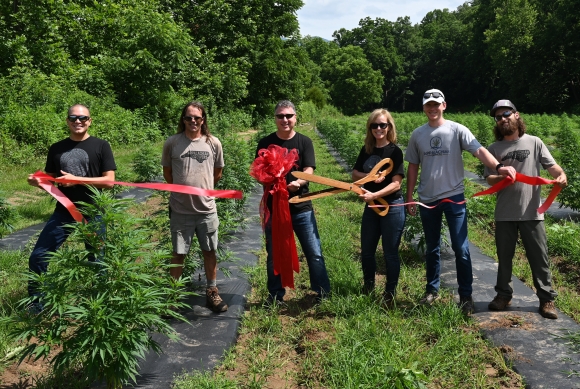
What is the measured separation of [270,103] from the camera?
29.6m

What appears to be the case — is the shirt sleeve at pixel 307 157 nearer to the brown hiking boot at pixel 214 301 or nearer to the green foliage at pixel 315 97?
the brown hiking boot at pixel 214 301

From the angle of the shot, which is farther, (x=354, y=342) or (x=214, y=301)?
(x=214, y=301)

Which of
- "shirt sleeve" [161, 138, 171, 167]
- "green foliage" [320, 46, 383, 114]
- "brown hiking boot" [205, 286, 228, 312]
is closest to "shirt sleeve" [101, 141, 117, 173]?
"shirt sleeve" [161, 138, 171, 167]

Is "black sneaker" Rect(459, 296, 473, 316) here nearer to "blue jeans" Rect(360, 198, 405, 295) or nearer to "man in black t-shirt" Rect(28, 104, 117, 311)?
"blue jeans" Rect(360, 198, 405, 295)

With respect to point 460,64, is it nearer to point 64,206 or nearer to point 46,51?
point 46,51

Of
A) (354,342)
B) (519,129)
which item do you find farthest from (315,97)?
(354,342)

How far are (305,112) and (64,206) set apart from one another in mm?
33989

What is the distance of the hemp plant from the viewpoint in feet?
8.30

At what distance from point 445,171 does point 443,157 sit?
0.11 m

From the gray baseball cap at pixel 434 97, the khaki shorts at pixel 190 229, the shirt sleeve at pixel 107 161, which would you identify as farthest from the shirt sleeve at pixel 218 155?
the gray baseball cap at pixel 434 97

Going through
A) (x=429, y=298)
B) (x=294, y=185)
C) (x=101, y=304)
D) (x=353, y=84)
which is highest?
(x=353, y=84)

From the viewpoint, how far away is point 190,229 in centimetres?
385

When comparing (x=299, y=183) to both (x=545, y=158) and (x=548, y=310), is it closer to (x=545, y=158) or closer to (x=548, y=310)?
(x=545, y=158)

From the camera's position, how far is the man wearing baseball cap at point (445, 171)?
385 cm
